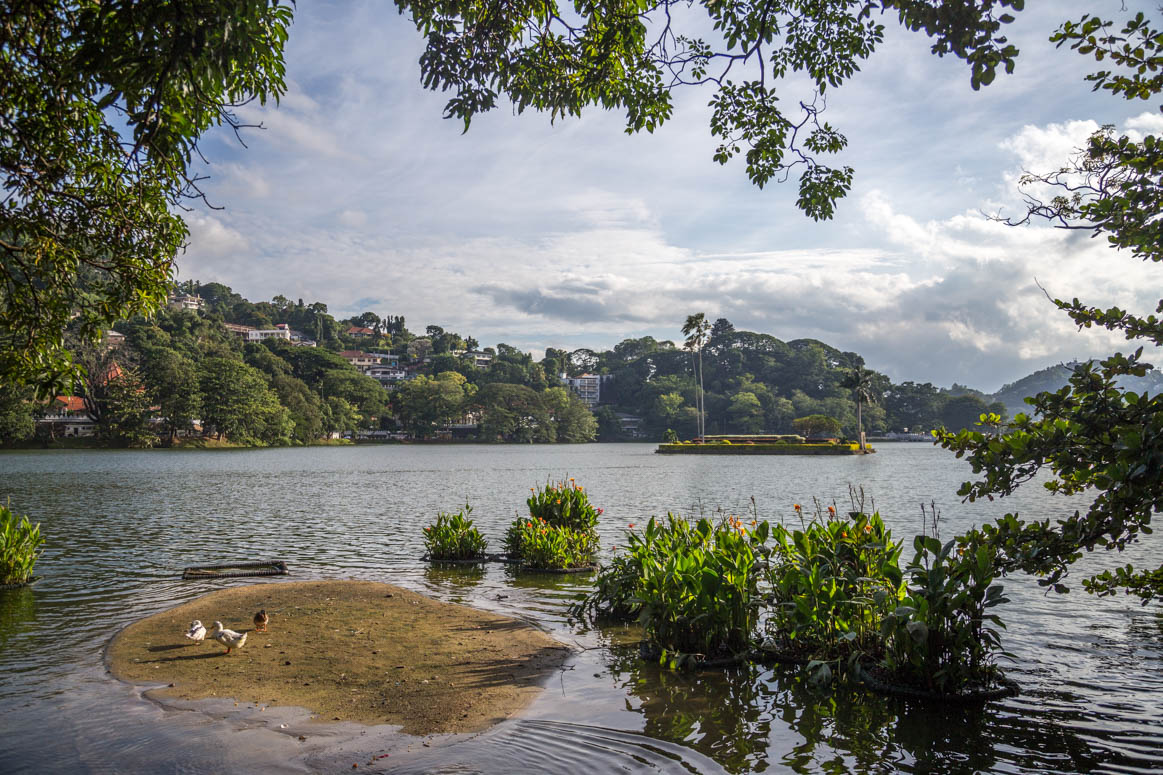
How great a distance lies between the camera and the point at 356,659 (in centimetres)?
825

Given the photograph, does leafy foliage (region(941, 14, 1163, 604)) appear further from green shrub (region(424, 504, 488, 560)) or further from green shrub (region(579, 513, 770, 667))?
green shrub (region(424, 504, 488, 560))

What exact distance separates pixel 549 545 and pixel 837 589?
26.4ft

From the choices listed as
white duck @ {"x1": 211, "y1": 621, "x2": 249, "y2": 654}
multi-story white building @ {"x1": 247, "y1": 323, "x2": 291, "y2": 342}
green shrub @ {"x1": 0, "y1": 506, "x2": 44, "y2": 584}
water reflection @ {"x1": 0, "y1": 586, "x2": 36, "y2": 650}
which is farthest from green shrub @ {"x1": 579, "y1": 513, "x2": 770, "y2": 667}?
multi-story white building @ {"x1": 247, "y1": 323, "x2": 291, "y2": 342}

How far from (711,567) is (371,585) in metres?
7.06

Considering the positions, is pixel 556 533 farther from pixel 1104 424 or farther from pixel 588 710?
pixel 1104 424

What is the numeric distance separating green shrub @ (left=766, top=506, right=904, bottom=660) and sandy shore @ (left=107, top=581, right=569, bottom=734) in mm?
2808

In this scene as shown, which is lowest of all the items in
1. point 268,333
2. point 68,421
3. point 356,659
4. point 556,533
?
point 356,659

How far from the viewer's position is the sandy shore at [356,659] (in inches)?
268

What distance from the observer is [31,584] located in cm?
1286

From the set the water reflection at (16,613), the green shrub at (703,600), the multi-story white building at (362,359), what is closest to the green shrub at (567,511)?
the green shrub at (703,600)

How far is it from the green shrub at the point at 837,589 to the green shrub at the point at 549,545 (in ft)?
22.7

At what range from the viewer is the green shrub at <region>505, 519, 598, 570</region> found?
1468cm

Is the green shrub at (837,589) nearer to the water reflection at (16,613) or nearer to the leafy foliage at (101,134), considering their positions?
the leafy foliage at (101,134)

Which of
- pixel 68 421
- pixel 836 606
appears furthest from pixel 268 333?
pixel 836 606
